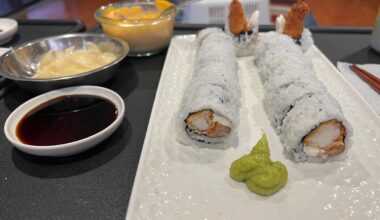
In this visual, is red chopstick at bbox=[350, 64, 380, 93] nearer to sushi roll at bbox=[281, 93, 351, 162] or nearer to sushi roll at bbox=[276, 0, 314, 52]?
sushi roll at bbox=[276, 0, 314, 52]

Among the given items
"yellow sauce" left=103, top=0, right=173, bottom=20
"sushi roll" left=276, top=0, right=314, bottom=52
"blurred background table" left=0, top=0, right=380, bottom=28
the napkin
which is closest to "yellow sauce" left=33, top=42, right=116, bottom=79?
"yellow sauce" left=103, top=0, right=173, bottom=20

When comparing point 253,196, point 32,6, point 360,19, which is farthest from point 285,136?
point 32,6

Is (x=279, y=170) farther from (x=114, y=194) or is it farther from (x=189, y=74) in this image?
(x=189, y=74)

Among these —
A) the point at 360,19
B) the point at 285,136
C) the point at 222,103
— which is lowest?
the point at 360,19

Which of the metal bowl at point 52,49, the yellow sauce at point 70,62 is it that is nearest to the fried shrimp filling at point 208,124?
the metal bowl at point 52,49

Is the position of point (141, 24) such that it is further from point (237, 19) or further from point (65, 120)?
point (65, 120)

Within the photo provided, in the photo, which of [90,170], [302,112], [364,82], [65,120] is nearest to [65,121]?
[65,120]
